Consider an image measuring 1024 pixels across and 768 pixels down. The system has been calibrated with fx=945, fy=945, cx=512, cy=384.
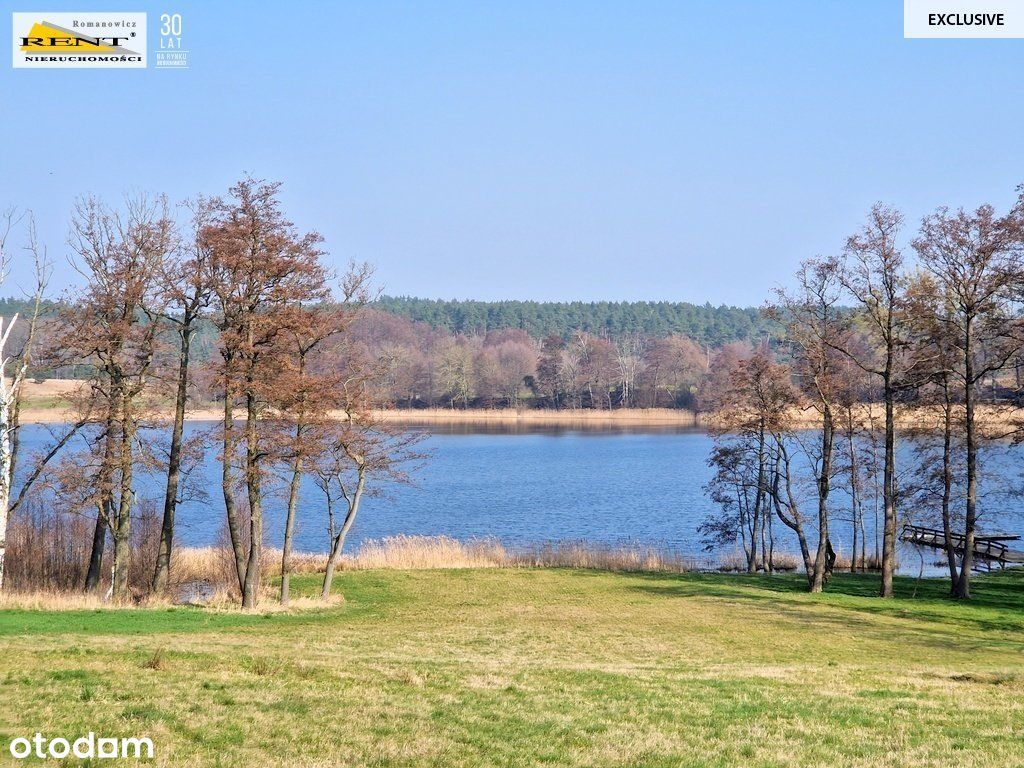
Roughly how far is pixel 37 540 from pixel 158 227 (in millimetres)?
10321

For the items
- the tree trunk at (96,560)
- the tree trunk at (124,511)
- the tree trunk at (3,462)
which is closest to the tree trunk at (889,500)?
the tree trunk at (124,511)

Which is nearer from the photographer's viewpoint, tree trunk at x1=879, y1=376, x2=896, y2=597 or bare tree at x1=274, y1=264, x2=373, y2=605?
bare tree at x1=274, y1=264, x2=373, y2=605

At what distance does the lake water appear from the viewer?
42.4 m

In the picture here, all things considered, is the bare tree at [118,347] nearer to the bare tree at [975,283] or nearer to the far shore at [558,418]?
the bare tree at [975,283]

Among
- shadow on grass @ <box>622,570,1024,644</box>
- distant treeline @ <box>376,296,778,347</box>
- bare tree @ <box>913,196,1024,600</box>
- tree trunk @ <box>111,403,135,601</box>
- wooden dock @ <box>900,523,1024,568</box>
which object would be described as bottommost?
shadow on grass @ <box>622,570,1024,644</box>

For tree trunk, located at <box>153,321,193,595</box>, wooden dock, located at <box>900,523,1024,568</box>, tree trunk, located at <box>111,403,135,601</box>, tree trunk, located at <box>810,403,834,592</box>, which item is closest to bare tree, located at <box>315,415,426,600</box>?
tree trunk, located at <box>153,321,193,595</box>

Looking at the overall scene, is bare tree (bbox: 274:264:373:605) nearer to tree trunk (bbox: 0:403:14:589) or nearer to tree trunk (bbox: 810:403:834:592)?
tree trunk (bbox: 0:403:14:589)

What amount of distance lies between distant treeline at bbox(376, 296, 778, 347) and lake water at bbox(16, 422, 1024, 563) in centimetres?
9651

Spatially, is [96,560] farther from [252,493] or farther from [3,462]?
[252,493]

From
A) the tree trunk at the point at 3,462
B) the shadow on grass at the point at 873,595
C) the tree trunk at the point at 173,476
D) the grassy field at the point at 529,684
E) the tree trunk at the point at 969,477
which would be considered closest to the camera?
the grassy field at the point at 529,684

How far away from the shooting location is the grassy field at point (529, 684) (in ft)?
30.7

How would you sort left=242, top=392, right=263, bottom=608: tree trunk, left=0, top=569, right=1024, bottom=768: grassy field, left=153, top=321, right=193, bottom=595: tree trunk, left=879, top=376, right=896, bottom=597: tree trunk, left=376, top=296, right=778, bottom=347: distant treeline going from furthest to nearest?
left=376, top=296, right=778, bottom=347: distant treeline < left=879, top=376, right=896, bottom=597: tree trunk < left=153, top=321, right=193, bottom=595: tree trunk < left=242, top=392, right=263, bottom=608: tree trunk < left=0, top=569, right=1024, bottom=768: grassy field

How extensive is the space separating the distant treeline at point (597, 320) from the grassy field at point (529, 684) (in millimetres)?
142688

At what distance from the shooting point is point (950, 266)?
92.1 feet
